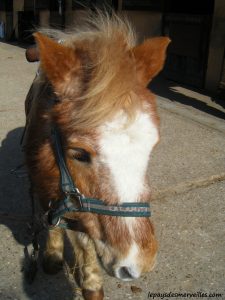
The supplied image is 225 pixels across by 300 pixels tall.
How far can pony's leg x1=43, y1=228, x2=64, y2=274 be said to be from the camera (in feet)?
7.95

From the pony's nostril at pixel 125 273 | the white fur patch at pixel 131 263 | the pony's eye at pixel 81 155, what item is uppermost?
the pony's eye at pixel 81 155

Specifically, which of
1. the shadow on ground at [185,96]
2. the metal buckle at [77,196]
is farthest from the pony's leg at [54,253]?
the shadow on ground at [185,96]

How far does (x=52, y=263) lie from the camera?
7.93 ft

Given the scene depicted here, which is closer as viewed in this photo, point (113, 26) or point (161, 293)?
point (113, 26)

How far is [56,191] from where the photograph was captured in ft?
6.07

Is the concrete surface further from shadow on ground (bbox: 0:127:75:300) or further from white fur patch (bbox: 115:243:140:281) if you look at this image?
white fur patch (bbox: 115:243:140:281)

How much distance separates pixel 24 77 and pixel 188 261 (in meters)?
6.74

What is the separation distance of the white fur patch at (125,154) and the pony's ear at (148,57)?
417 mm

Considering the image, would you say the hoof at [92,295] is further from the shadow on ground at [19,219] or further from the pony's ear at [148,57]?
the pony's ear at [148,57]

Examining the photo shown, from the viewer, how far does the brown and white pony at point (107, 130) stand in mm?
1551

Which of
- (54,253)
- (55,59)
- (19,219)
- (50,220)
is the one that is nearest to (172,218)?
(54,253)

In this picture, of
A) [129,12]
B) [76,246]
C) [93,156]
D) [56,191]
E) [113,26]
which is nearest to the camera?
[93,156]

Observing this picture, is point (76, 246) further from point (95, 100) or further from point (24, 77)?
point (24, 77)

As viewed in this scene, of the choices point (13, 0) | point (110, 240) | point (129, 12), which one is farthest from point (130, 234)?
point (13, 0)
